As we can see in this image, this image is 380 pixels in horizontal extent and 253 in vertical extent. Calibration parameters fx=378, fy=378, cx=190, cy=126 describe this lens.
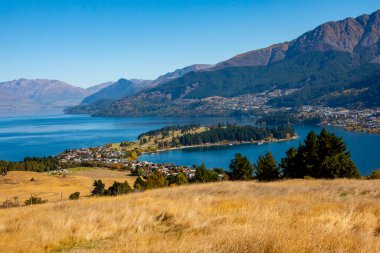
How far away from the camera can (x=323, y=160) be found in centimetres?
3678

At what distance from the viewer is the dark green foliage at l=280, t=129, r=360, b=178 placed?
35125 millimetres

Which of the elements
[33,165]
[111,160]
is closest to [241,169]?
[33,165]

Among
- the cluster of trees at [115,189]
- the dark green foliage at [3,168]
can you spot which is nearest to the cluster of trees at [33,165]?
the dark green foliage at [3,168]

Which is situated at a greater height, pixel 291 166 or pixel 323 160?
pixel 323 160

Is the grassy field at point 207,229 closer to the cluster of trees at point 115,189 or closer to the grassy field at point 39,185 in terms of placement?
the cluster of trees at point 115,189

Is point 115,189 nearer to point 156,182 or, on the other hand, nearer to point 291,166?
point 156,182

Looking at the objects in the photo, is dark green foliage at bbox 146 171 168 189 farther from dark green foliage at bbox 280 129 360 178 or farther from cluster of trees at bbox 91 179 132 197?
dark green foliage at bbox 280 129 360 178

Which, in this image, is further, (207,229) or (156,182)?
(156,182)

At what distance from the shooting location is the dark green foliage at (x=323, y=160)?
115ft

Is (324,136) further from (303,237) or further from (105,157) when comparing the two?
(105,157)

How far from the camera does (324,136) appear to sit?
3803cm

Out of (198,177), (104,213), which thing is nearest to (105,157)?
(198,177)

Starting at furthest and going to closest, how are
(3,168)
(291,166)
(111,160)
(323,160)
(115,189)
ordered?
(111,160)
(3,168)
(115,189)
(291,166)
(323,160)

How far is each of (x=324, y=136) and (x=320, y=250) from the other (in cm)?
3460
